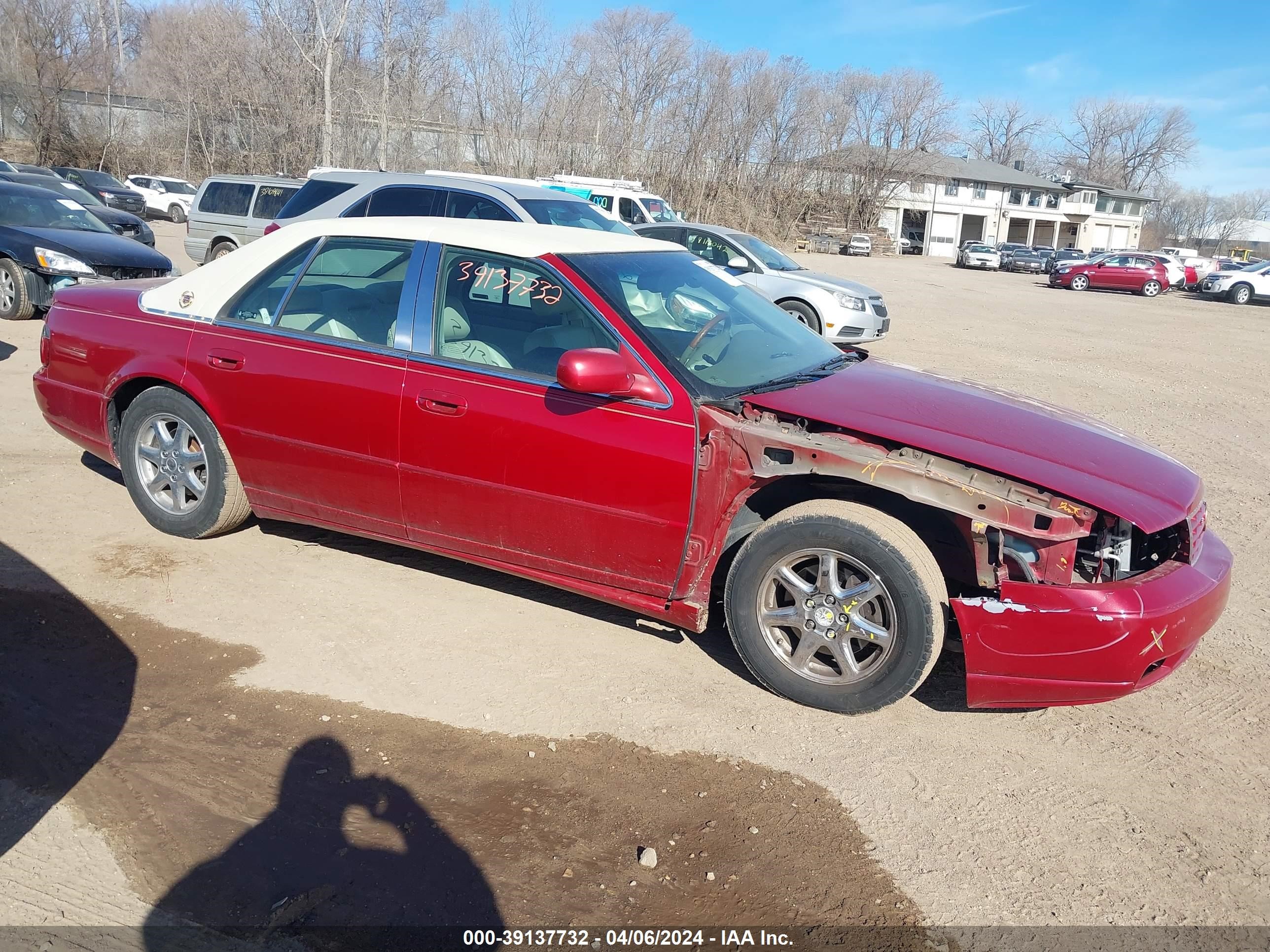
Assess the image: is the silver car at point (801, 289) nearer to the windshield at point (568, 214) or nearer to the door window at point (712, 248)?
the door window at point (712, 248)

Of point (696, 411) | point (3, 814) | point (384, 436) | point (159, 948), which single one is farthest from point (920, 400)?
point (3, 814)

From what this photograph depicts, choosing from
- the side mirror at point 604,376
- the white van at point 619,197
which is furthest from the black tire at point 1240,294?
the side mirror at point 604,376

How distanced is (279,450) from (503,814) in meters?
2.27

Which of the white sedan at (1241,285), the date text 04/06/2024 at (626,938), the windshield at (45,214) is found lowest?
the date text 04/06/2024 at (626,938)

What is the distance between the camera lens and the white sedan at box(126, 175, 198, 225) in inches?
1439

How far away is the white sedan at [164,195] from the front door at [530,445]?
3651 centimetres

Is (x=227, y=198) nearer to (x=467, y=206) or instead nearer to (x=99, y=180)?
(x=467, y=206)

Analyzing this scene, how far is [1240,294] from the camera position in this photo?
31.6 m

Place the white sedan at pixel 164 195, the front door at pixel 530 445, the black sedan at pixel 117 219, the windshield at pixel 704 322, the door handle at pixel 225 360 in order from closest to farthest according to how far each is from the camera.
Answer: the front door at pixel 530 445 < the windshield at pixel 704 322 < the door handle at pixel 225 360 < the black sedan at pixel 117 219 < the white sedan at pixel 164 195

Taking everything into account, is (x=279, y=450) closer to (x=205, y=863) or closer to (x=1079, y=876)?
(x=205, y=863)

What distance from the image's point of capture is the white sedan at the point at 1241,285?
31.2 metres

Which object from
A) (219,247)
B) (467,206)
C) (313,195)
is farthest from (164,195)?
(467,206)

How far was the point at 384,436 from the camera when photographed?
4.21 m

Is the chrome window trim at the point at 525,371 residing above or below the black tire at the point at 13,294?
above
